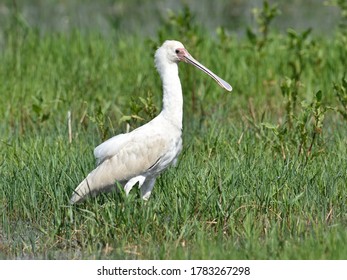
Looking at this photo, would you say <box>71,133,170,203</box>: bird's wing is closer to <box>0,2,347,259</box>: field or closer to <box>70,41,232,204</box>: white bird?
<box>70,41,232,204</box>: white bird

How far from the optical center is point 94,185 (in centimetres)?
634

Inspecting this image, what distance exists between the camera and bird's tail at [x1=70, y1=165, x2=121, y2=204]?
20.6 feet

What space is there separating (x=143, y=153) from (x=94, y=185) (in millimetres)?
373

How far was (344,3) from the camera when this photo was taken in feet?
31.1

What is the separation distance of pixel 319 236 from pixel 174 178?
1.35m

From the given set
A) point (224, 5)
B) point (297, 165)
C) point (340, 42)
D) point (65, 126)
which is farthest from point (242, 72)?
point (224, 5)

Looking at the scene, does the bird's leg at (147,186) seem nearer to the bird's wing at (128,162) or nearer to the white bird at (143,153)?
the white bird at (143,153)

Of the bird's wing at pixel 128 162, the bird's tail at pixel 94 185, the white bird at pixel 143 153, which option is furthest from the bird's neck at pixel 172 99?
the bird's tail at pixel 94 185

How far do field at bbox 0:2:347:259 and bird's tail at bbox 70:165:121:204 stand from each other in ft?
0.28

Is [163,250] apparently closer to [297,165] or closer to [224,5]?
[297,165]

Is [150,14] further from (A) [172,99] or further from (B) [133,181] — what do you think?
(B) [133,181]

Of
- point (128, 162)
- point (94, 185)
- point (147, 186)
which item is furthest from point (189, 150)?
point (94, 185)

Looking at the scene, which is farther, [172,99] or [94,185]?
[172,99]

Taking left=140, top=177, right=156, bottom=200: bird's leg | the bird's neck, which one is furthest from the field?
the bird's neck
